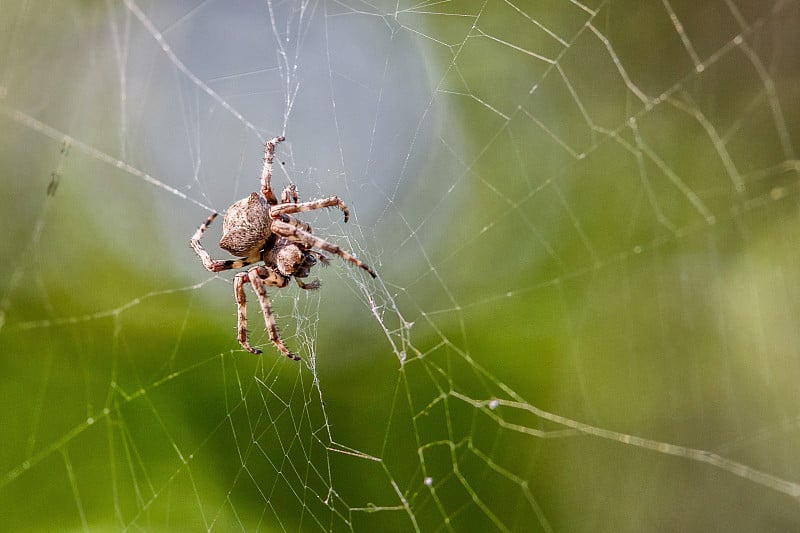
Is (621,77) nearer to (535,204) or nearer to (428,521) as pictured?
(535,204)

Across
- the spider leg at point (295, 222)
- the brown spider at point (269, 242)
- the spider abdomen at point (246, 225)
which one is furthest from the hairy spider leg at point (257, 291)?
the spider leg at point (295, 222)

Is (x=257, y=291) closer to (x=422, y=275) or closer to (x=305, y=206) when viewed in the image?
(x=305, y=206)

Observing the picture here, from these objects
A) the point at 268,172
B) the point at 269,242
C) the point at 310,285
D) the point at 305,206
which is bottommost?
the point at 310,285

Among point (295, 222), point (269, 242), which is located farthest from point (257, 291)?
point (295, 222)

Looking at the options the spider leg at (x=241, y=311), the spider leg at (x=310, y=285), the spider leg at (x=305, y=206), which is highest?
the spider leg at (x=305, y=206)

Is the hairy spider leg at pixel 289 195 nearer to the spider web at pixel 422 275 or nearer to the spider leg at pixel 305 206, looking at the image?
the spider leg at pixel 305 206

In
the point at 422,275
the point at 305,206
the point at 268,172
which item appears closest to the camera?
the point at 305,206

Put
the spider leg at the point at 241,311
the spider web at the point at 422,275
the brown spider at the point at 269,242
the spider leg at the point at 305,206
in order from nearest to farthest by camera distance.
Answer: the spider web at the point at 422,275 < the spider leg at the point at 305,206 < the brown spider at the point at 269,242 < the spider leg at the point at 241,311
